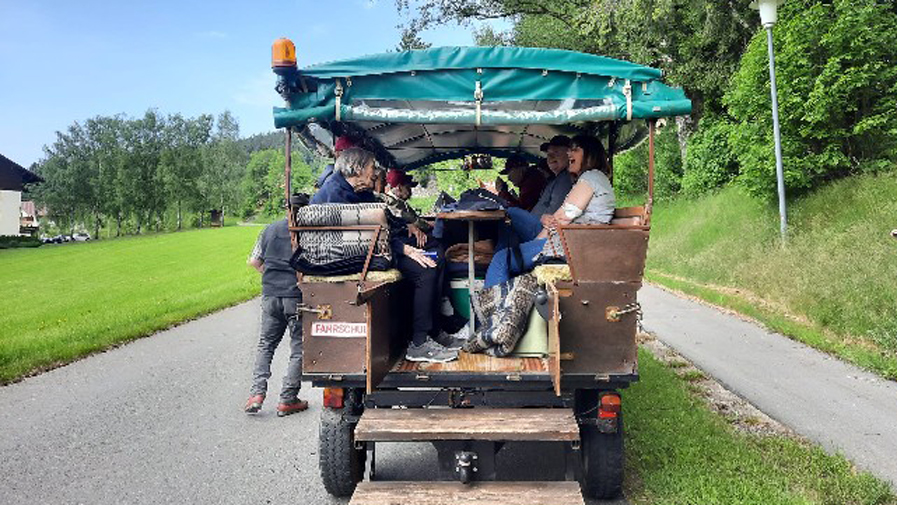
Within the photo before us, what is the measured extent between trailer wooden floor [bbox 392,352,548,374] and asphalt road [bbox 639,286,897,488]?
102 inches

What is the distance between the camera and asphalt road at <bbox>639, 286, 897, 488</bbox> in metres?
5.58

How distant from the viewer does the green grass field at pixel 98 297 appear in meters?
10.8

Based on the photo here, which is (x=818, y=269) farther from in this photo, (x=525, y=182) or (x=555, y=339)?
(x=555, y=339)

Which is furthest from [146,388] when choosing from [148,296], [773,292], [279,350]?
[148,296]

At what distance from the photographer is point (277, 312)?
22.4 ft

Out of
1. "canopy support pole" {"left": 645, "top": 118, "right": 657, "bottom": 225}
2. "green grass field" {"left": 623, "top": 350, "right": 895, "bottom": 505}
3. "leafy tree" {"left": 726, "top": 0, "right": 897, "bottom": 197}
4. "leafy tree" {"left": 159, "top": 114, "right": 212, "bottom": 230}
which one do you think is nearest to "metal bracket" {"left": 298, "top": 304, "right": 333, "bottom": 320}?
"canopy support pole" {"left": 645, "top": 118, "right": 657, "bottom": 225}

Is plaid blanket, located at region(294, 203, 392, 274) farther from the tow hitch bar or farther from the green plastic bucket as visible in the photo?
the tow hitch bar

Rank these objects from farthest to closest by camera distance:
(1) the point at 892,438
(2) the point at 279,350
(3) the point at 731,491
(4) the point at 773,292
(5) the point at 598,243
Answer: (4) the point at 773,292
(2) the point at 279,350
(1) the point at 892,438
(3) the point at 731,491
(5) the point at 598,243

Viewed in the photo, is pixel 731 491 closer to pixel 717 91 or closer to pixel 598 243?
pixel 598 243

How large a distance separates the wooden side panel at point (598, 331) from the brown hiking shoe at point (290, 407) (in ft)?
11.9

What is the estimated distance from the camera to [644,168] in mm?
30438

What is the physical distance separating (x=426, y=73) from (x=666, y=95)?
1.55m

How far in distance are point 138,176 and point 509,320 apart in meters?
91.6

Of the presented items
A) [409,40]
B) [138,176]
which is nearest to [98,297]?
[409,40]
